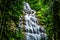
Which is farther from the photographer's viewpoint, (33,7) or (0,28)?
(33,7)

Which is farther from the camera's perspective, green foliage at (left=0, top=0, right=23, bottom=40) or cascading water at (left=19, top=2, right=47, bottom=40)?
cascading water at (left=19, top=2, right=47, bottom=40)

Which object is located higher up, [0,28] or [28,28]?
[0,28]

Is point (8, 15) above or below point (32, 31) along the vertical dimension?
above

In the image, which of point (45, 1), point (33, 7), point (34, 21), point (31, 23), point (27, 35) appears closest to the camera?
point (45, 1)

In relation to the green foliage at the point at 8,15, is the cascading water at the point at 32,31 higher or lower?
lower

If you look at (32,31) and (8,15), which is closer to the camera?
(8,15)

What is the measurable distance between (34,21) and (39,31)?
5.26ft

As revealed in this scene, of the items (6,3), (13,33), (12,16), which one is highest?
(6,3)

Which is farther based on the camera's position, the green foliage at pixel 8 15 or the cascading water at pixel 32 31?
the cascading water at pixel 32 31

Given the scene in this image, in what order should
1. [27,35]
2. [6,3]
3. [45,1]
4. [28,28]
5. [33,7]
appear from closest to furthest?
1. [45,1]
2. [6,3]
3. [27,35]
4. [28,28]
5. [33,7]

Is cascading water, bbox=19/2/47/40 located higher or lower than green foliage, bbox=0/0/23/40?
lower

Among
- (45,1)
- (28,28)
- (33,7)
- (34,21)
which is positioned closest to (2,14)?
(45,1)

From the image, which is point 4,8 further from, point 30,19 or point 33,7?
point 33,7

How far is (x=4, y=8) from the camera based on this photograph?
5.92 m
